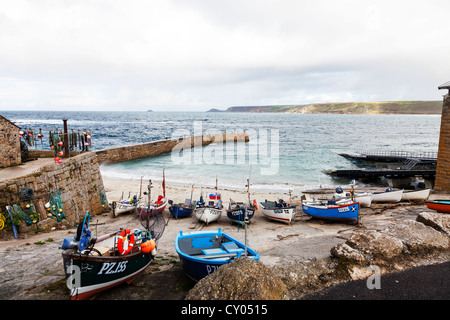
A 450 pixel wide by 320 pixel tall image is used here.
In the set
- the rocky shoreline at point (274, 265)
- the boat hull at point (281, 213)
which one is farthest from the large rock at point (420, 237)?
the boat hull at point (281, 213)

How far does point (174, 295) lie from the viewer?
777 cm

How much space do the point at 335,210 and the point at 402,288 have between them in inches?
333

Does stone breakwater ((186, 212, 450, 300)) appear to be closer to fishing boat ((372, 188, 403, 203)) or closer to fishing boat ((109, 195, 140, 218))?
fishing boat ((372, 188, 403, 203))

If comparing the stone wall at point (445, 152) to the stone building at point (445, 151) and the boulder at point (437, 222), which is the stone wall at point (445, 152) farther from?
the boulder at point (437, 222)

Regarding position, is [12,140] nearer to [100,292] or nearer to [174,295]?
[100,292]

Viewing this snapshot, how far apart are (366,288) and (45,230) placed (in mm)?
13045

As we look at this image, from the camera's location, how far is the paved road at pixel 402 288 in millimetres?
7156

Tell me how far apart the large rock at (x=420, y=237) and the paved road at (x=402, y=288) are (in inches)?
47.5

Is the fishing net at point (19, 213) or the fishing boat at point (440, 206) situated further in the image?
the fishing boat at point (440, 206)

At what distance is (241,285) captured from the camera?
655 centimetres

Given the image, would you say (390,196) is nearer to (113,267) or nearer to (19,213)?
(113,267)

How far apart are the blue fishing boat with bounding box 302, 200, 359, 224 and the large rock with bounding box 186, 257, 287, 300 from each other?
10096 mm

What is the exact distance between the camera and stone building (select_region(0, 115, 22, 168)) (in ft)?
51.3

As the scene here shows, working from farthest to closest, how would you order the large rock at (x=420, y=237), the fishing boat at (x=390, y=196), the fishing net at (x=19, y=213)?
the fishing boat at (x=390, y=196) → the fishing net at (x=19, y=213) → the large rock at (x=420, y=237)
